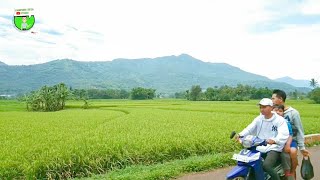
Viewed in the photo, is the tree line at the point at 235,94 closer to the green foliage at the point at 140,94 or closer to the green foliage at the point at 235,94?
the green foliage at the point at 235,94

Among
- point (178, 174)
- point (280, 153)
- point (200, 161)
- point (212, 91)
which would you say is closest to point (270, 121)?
point (280, 153)

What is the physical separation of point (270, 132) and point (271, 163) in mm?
474

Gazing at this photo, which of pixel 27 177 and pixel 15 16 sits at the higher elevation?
pixel 15 16

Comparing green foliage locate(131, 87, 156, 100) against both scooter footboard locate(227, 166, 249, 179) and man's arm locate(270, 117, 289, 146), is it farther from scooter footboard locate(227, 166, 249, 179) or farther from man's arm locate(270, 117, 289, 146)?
scooter footboard locate(227, 166, 249, 179)

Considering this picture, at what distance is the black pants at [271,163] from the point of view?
17.2ft

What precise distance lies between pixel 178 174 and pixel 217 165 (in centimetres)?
145

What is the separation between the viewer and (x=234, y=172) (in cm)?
494

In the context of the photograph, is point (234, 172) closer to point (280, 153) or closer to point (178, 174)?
point (280, 153)

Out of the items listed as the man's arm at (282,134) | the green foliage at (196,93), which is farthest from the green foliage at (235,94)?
the man's arm at (282,134)

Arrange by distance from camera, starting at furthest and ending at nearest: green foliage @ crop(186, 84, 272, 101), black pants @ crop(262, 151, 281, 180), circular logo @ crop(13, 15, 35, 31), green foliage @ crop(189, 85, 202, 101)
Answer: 1. green foliage @ crop(189, 85, 202, 101)
2. green foliage @ crop(186, 84, 272, 101)
3. circular logo @ crop(13, 15, 35, 31)
4. black pants @ crop(262, 151, 281, 180)

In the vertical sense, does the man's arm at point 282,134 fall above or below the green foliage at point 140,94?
below

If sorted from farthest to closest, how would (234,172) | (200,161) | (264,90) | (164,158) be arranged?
(264,90) → (164,158) → (200,161) → (234,172)

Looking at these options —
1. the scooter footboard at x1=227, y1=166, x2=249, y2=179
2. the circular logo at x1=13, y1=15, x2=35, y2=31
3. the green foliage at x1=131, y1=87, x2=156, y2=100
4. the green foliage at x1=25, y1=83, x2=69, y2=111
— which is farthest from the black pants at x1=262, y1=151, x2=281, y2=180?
the green foliage at x1=131, y1=87, x2=156, y2=100

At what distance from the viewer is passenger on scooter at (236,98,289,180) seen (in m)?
5.27
